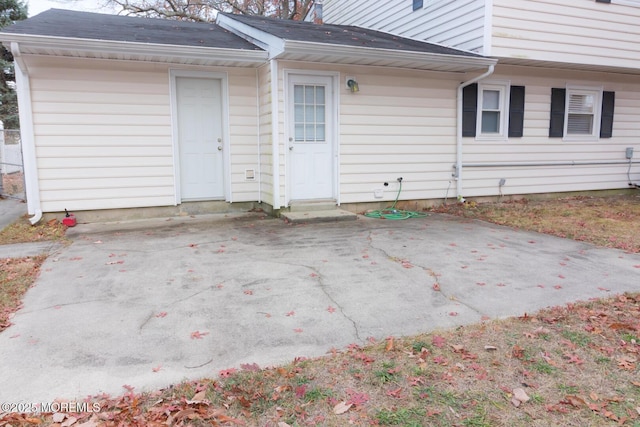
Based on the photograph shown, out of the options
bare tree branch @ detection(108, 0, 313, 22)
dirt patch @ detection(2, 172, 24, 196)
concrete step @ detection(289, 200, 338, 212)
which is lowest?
concrete step @ detection(289, 200, 338, 212)

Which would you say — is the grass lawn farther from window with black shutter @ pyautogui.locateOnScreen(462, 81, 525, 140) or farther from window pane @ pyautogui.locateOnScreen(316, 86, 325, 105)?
window with black shutter @ pyautogui.locateOnScreen(462, 81, 525, 140)

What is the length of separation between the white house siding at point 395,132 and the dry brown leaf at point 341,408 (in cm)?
566

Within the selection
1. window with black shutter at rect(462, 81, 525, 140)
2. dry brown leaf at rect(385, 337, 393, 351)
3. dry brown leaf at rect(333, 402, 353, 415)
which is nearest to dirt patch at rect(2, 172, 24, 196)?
window with black shutter at rect(462, 81, 525, 140)

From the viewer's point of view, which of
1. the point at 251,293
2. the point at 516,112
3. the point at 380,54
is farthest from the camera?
the point at 516,112

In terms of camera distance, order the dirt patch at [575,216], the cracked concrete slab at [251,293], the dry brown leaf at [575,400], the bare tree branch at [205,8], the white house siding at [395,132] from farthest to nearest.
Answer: the bare tree branch at [205,8], the white house siding at [395,132], the dirt patch at [575,216], the cracked concrete slab at [251,293], the dry brown leaf at [575,400]

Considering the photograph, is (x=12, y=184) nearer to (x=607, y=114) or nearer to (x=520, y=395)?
(x=520, y=395)

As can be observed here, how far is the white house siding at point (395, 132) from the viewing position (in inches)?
305

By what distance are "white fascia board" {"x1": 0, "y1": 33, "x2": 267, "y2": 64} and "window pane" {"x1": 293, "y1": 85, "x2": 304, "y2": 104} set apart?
0.70 m

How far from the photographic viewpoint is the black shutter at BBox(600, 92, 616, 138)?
9766mm

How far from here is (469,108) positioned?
335 inches

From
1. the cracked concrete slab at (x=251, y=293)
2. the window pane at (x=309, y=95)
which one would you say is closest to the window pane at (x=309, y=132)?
the window pane at (x=309, y=95)

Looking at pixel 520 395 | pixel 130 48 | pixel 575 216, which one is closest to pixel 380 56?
pixel 130 48

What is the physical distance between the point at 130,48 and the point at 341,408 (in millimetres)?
5853

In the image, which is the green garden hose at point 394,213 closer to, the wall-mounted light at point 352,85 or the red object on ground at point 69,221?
the wall-mounted light at point 352,85
